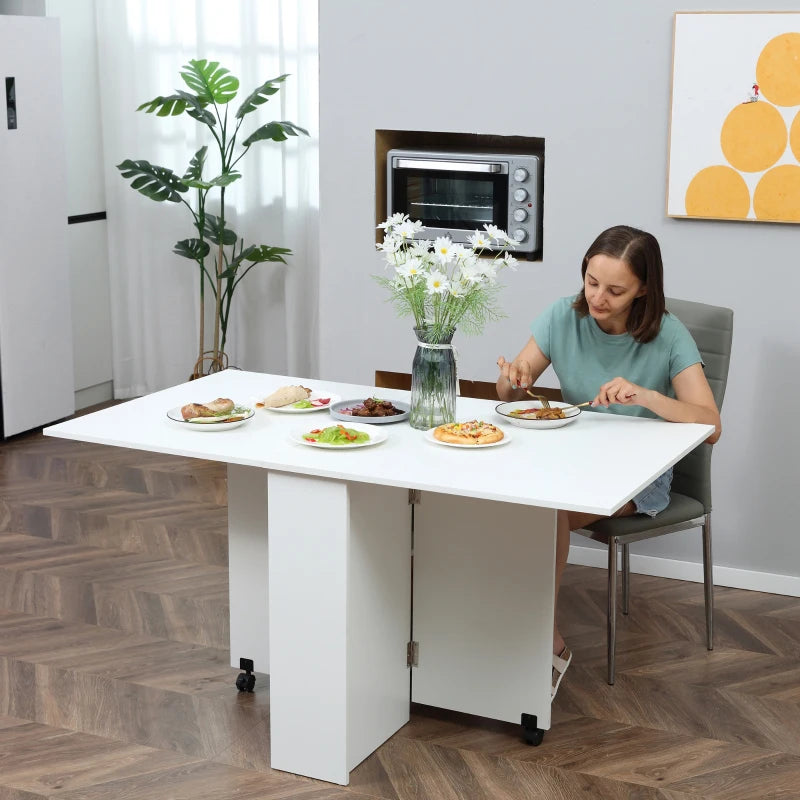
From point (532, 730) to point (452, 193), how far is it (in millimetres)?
1942

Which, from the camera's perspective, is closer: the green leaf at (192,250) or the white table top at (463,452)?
the white table top at (463,452)

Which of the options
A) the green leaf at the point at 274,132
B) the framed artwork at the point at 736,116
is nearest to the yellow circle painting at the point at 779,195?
the framed artwork at the point at 736,116

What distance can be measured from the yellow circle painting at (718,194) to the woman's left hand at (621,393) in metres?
1.05

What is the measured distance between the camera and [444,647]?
309cm

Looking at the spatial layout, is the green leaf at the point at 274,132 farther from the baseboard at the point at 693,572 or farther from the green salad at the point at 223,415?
the green salad at the point at 223,415

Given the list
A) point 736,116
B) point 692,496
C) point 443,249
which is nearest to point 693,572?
point 692,496

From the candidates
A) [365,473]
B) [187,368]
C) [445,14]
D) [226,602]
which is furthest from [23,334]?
[365,473]

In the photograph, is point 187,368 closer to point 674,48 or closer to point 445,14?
point 445,14

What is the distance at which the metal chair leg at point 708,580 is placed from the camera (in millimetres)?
3492

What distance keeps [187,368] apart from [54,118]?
1.44 m

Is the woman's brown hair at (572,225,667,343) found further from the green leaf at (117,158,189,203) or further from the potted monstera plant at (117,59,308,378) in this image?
the green leaf at (117,158,189,203)

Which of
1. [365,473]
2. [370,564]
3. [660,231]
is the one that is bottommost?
[370,564]

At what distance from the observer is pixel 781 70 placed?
3.63m

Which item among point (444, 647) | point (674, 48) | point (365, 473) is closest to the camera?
point (365, 473)
